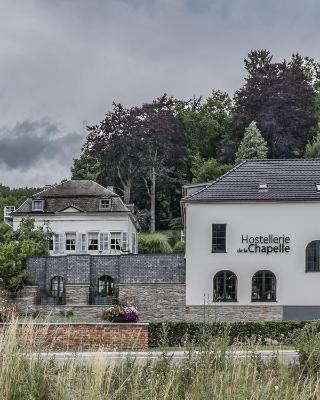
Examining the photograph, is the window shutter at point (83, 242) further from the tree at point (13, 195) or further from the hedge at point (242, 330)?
the hedge at point (242, 330)

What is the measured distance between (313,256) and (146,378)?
25215mm

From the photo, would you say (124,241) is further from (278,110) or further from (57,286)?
(278,110)

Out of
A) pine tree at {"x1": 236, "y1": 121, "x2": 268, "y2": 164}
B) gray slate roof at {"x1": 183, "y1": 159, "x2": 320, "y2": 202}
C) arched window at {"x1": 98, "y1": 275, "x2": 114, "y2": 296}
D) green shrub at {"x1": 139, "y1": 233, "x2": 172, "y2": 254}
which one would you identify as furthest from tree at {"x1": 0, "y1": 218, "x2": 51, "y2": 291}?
pine tree at {"x1": 236, "y1": 121, "x2": 268, "y2": 164}

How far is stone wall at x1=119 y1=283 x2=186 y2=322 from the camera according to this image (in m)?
33.6

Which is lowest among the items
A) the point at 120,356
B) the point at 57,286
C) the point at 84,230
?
the point at 120,356

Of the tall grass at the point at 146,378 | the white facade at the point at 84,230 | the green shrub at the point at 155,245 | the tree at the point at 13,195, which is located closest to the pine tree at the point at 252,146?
the green shrub at the point at 155,245

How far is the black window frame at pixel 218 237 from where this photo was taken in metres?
33.8

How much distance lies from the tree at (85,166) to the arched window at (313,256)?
30961 millimetres

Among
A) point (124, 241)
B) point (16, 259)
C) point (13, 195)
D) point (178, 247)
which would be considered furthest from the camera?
point (13, 195)

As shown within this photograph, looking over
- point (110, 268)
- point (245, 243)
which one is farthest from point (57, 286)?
point (245, 243)

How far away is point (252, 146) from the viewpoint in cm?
5519

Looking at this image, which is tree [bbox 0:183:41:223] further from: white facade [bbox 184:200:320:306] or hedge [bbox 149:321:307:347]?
hedge [bbox 149:321:307:347]

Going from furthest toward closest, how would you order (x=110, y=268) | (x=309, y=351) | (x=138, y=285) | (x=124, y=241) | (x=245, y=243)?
1. (x=124, y=241)
2. (x=110, y=268)
3. (x=138, y=285)
4. (x=245, y=243)
5. (x=309, y=351)

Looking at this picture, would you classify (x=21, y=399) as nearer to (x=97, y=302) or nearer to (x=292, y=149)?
(x=97, y=302)
